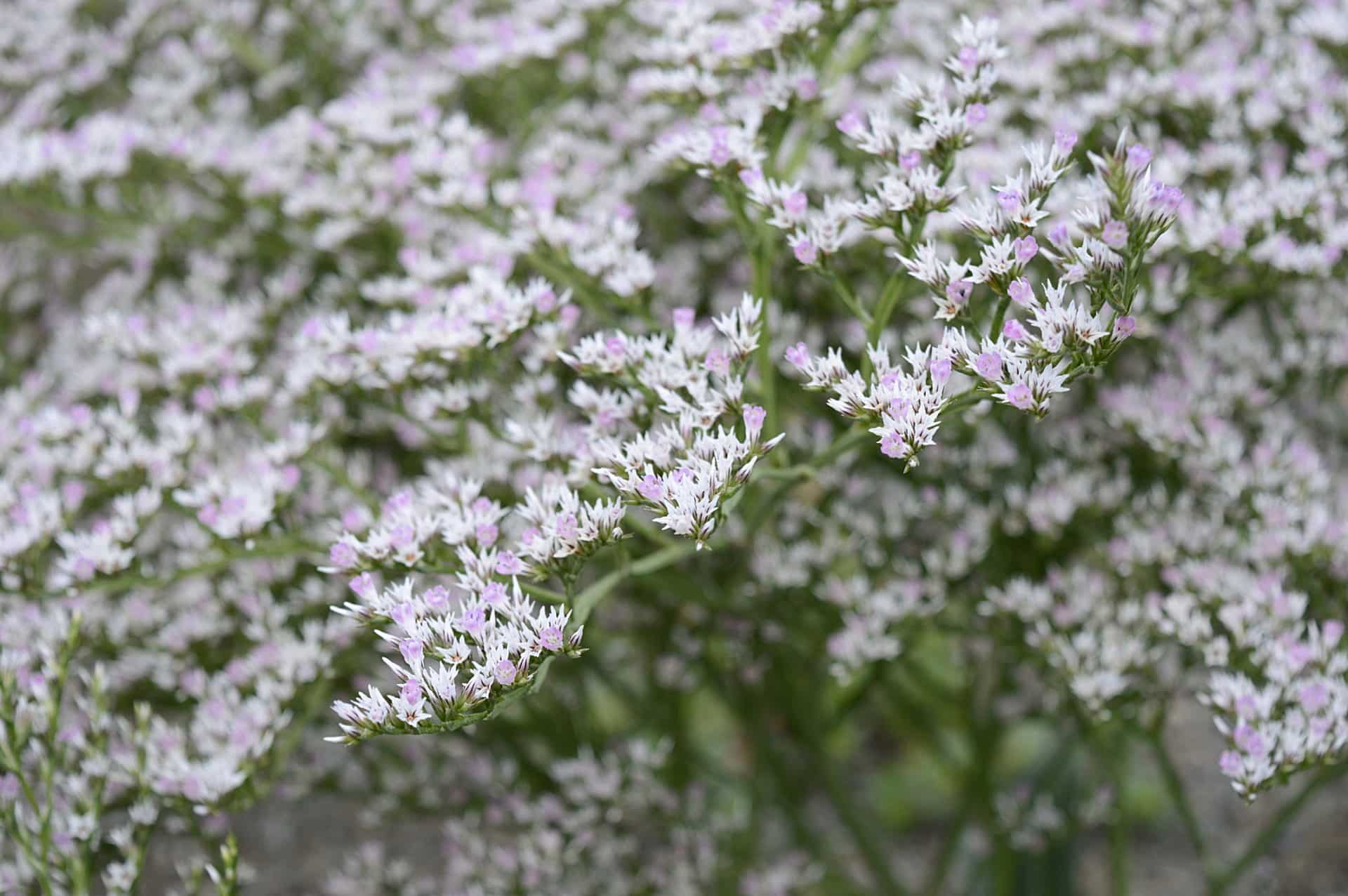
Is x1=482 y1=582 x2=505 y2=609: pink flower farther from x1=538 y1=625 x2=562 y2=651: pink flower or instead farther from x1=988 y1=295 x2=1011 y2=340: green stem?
x1=988 y1=295 x2=1011 y2=340: green stem

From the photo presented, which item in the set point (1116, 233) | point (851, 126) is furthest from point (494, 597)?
point (1116, 233)

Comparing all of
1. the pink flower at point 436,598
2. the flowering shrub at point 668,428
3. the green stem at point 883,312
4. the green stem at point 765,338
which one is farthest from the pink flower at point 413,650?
the green stem at point 883,312

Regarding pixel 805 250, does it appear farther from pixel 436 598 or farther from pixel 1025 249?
pixel 436 598

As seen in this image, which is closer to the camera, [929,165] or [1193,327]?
[929,165]

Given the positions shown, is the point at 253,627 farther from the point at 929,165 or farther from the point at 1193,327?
the point at 1193,327

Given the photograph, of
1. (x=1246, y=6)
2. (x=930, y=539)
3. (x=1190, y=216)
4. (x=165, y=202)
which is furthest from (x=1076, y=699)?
(x=165, y=202)

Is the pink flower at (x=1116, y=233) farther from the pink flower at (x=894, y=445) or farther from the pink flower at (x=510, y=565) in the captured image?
the pink flower at (x=510, y=565)

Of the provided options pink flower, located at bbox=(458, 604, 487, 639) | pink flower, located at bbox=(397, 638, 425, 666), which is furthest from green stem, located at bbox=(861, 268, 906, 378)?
pink flower, located at bbox=(397, 638, 425, 666)

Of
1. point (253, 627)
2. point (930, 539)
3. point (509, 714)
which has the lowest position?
point (509, 714)
